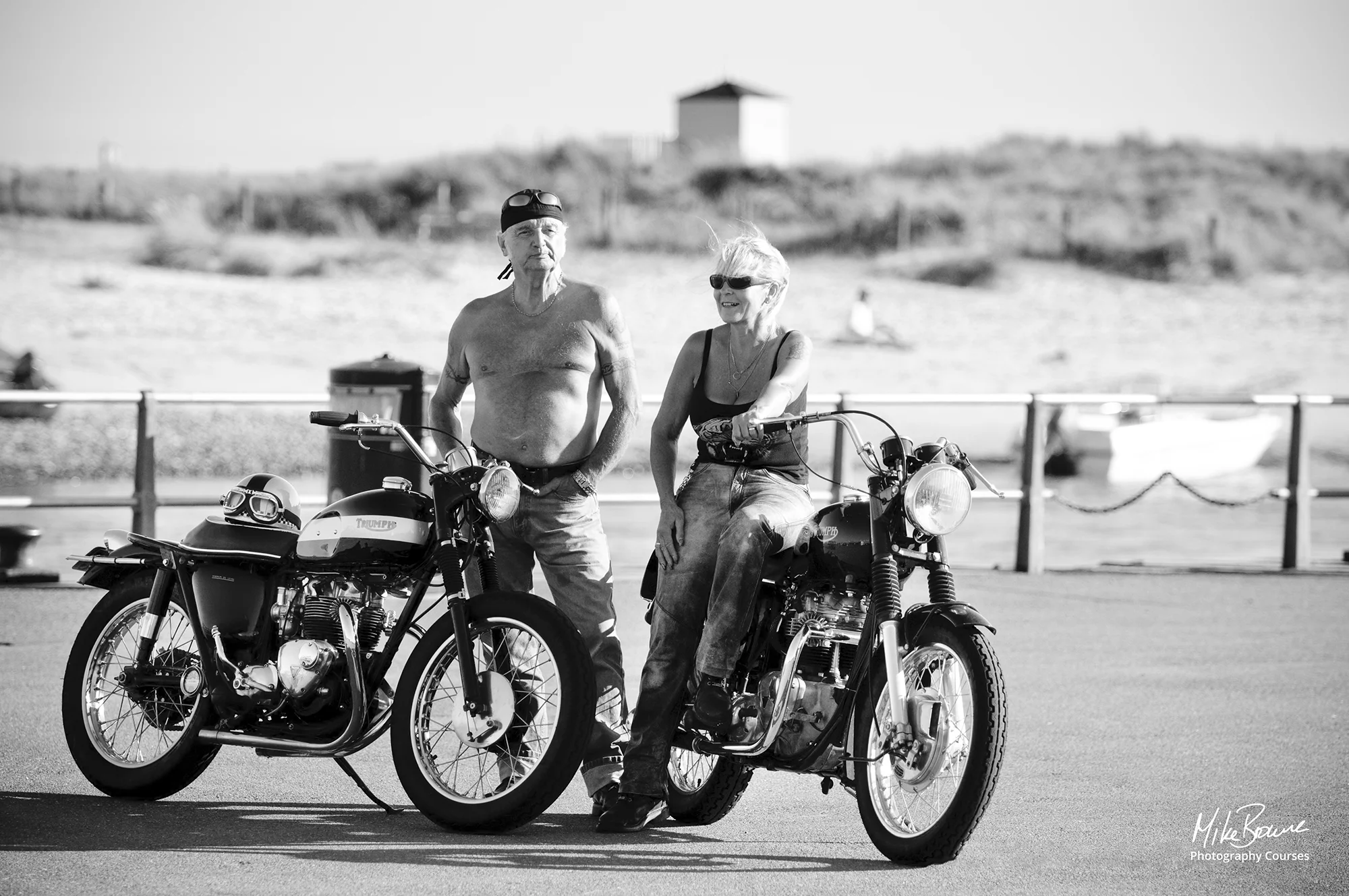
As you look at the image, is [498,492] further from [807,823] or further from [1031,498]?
[1031,498]

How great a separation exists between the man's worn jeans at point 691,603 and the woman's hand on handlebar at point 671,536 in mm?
16

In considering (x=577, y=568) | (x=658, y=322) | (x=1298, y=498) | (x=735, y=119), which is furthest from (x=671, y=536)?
(x=735, y=119)

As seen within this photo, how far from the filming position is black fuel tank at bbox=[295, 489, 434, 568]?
540cm

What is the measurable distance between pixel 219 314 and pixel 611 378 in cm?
2909

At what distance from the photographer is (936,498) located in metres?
4.89

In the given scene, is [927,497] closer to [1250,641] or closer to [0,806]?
[0,806]

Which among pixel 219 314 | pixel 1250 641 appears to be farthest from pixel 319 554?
pixel 219 314

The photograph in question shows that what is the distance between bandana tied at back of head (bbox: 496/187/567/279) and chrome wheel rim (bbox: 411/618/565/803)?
1.26 meters

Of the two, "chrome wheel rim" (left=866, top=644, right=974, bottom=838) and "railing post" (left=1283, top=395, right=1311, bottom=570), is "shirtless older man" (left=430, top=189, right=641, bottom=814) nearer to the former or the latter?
"chrome wheel rim" (left=866, top=644, right=974, bottom=838)

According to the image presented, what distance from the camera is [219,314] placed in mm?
33656

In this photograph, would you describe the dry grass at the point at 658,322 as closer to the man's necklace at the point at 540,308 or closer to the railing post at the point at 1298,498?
the railing post at the point at 1298,498

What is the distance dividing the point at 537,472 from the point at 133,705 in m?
1.51

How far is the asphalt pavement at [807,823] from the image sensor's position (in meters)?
4.84

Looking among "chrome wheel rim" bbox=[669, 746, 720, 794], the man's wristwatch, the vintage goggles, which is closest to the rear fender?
the vintage goggles
